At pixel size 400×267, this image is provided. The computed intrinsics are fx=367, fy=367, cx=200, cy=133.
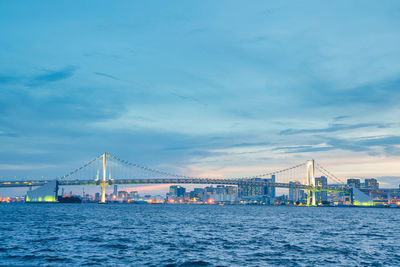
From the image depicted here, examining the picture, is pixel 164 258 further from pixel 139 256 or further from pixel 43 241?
pixel 43 241

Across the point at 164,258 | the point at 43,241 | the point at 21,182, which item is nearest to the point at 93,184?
the point at 21,182

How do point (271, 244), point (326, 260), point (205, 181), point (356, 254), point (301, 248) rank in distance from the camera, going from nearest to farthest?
point (326, 260), point (356, 254), point (301, 248), point (271, 244), point (205, 181)

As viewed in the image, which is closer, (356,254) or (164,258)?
(164,258)

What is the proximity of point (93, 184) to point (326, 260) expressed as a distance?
128147 mm

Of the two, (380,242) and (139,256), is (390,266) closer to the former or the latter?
Answer: (380,242)

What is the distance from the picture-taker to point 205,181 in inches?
5310

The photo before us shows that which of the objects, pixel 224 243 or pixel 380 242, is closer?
pixel 224 243

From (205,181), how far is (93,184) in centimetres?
4269

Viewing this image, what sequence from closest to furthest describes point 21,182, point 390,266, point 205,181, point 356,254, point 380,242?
point 390,266, point 356,254, point 380,242, point 205,181, point 21,182

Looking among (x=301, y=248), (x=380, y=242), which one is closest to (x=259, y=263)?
(x=301, y=248)

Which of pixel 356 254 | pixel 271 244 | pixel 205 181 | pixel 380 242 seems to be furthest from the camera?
pixel 205 181

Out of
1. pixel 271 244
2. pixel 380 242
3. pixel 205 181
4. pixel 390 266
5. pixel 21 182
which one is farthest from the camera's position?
pixel 21 182

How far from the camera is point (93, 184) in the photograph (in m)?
139

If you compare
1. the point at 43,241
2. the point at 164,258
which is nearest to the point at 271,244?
the point at 164,258
